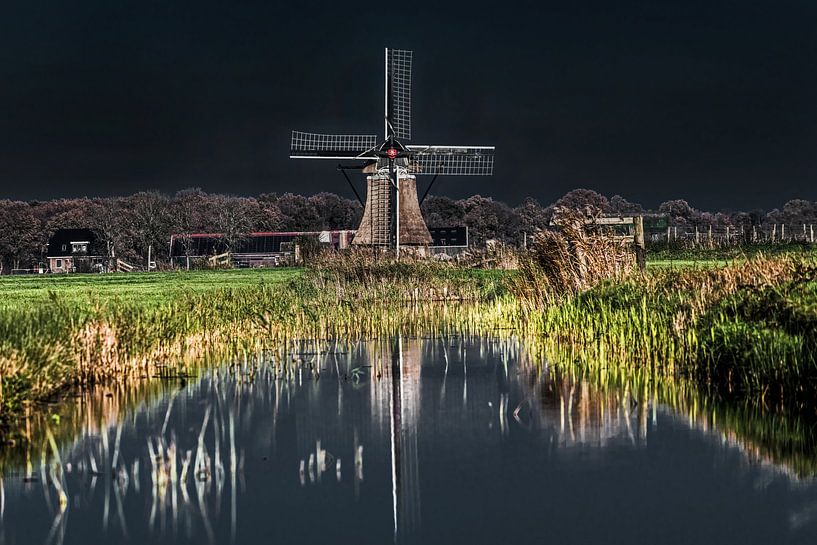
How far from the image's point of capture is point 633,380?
1362cm

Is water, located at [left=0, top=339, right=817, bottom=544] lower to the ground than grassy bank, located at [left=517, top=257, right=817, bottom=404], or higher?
lower

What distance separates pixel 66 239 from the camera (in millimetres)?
106312

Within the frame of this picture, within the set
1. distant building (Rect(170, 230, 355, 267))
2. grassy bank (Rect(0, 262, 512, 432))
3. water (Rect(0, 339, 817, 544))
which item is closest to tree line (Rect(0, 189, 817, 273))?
distant building (Rect(170, 230, 355, 267))

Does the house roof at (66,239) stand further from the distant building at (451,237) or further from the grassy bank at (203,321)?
the grassy bank at (203,321)

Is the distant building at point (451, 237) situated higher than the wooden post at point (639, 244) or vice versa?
the distant building at point (451, 237)

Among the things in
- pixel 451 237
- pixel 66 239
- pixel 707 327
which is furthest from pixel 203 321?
pixel 66 239

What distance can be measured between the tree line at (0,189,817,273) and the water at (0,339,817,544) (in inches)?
3118

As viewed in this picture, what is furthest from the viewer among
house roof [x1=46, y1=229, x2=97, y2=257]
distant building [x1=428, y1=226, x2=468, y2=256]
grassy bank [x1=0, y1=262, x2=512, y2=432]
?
house roof [x1=46, y1=229, x2=97, y2=257]

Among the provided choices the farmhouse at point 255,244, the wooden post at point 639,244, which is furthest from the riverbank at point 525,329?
the farmhouse at point 255,244

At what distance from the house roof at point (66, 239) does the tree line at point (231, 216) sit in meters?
1.96

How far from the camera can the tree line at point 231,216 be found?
98.5m

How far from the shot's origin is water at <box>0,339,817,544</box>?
743 centimetres

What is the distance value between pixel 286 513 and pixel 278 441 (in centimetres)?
255

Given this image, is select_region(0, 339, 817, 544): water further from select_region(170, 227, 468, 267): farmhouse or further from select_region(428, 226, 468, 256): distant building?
select_region(428, 226, 468, 256): distant building
